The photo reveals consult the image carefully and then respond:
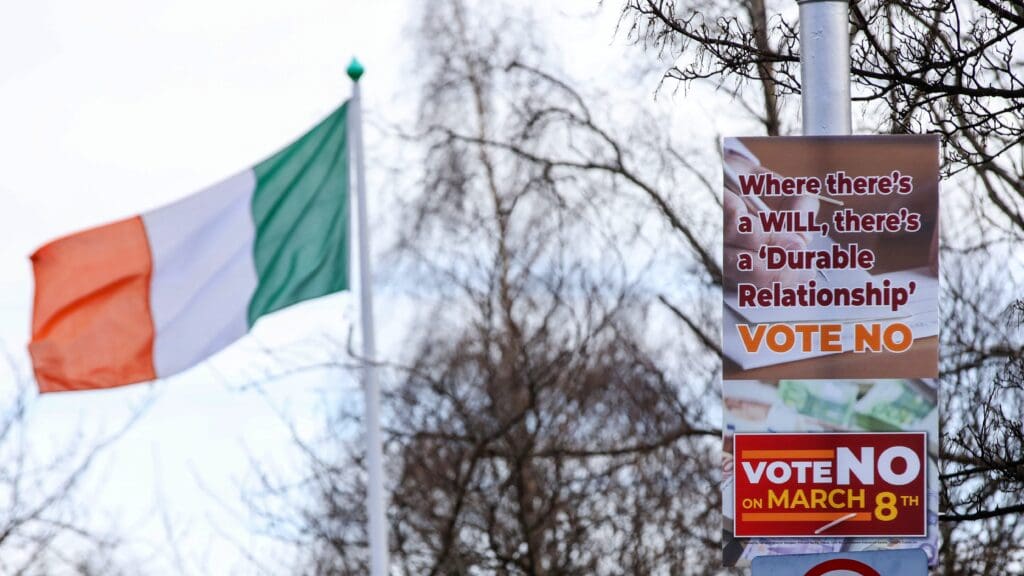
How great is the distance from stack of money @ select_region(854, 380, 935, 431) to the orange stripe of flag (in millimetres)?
7215

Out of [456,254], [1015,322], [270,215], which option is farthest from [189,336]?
[456,254]

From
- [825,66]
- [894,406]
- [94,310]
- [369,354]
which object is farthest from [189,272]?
[894,406]

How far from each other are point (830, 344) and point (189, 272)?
7.39 metres

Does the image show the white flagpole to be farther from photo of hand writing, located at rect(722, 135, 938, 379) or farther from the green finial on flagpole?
photo of hand writing, located at rect(722, 135, 938, 379)

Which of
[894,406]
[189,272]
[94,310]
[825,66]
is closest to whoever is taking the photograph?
[894,406]

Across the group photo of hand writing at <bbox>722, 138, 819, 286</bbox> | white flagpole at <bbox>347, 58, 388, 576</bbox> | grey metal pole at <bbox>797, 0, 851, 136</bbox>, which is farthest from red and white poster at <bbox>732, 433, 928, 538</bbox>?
white flagpole at <bbox>347, 58, 388, 576</bbox>

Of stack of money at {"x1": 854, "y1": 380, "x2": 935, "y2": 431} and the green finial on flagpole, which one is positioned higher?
the green finial on flagpole

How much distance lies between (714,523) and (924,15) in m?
9.56

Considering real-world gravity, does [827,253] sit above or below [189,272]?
below

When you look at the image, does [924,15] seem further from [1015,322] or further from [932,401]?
[932,401]

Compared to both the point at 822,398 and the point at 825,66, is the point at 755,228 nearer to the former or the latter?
the point at 822,398

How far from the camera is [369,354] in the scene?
12.1 metres

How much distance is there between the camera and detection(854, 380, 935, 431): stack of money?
5.18 metres

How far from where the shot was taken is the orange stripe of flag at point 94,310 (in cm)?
1145
